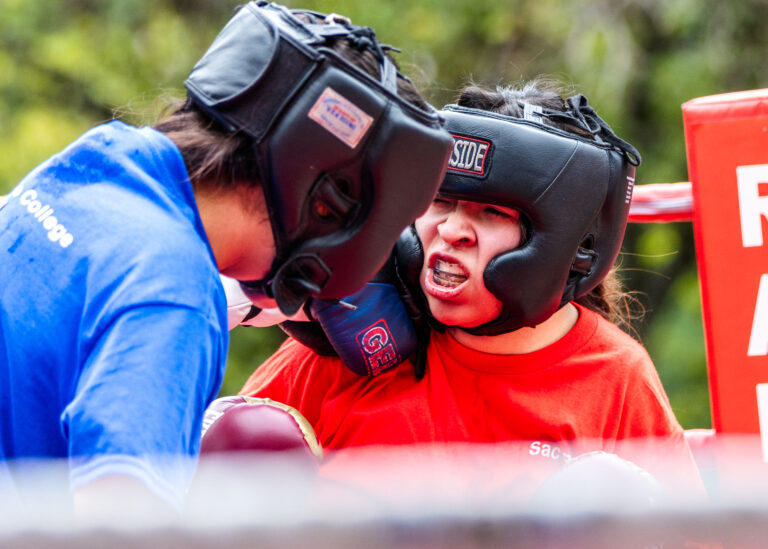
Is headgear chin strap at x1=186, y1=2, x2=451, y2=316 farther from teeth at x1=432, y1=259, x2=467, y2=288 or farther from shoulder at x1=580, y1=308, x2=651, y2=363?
shoulder at x1=580, y1=308, x2=651, y2=363

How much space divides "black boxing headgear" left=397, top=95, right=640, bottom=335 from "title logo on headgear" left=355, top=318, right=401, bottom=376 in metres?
0.17

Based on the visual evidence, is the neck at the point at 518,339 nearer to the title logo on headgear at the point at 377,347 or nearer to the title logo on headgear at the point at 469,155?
the title logo on headgear at the point at 377,347

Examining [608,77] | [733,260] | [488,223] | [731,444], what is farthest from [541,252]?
[608,77]

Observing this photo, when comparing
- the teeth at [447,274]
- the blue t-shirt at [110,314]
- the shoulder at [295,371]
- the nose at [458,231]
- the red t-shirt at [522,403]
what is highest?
the blue t-shirt at [110,314]

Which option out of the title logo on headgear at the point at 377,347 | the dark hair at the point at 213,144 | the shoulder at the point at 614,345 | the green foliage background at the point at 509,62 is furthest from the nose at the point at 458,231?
the green foliage background at the point at 509,62

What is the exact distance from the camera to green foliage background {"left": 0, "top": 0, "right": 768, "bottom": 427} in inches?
195

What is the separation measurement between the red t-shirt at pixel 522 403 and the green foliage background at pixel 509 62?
130 inches

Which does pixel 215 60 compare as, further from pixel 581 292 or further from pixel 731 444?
pixel 731 444

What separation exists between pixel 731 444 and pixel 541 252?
609 millimetres

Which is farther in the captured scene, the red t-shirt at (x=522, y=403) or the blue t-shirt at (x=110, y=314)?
the red t-shirt at (x=522, y=403)

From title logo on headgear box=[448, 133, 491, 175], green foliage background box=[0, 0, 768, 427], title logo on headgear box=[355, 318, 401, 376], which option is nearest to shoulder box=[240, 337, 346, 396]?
title logo on headgear box=[355, 318, 401, 376]

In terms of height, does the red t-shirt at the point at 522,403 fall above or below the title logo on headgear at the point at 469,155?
below

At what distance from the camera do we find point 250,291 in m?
1.31

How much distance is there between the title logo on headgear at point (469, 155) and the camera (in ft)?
5.17
